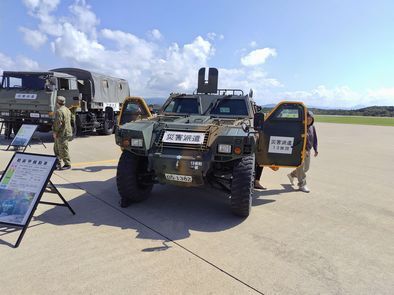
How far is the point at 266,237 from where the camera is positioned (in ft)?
13.2

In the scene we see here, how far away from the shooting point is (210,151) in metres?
4.26

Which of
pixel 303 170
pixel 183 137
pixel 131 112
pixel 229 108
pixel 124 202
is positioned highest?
pixel 229 108

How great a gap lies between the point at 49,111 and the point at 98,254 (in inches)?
352

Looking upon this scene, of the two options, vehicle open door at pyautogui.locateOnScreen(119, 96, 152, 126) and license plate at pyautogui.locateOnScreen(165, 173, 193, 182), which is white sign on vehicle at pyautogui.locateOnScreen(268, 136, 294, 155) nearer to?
license plate at pyautogui.locateOnScreen(165, 173, 193, 182)

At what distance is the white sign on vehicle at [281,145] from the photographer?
5039 mm

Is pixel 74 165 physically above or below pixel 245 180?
below

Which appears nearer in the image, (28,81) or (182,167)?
(182,167)

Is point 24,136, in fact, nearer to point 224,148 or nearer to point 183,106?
point 183,106

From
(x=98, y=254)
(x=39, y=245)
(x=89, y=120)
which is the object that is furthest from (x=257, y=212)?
(x=89, y=120)

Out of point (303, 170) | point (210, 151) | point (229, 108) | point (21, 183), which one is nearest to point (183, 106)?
point (229, 108)

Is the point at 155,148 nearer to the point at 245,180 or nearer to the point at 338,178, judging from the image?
the point at 245,180

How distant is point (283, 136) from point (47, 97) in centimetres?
895

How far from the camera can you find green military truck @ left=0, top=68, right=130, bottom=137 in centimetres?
1118

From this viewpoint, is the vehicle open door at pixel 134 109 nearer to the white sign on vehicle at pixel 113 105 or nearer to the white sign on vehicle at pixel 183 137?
the white sign on vehicle at pixel 183 137
